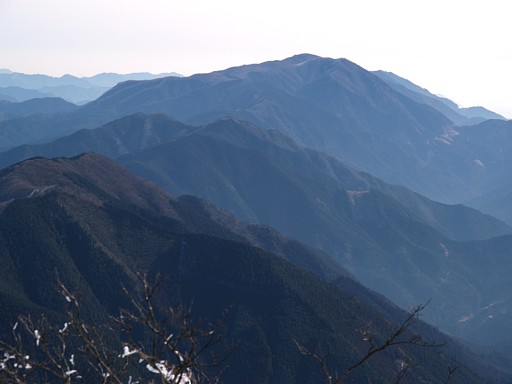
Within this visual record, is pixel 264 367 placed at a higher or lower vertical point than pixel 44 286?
lower

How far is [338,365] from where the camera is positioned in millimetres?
170125

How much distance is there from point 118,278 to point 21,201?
3986 cm

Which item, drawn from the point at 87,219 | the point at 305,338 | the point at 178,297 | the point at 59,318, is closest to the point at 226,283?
the point at 178,297

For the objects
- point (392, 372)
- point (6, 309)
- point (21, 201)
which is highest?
point (21, 201)

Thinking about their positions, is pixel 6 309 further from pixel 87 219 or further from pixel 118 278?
pixel 87 219

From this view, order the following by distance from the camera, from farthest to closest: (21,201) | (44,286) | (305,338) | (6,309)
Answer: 1. (21,201)
2. (305,338)
3. (44,286)
4. (6,309)

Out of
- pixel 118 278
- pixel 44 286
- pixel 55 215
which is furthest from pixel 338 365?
pixel 55 215

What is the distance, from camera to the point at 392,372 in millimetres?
174750

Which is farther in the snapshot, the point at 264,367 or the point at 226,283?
the point at 226,283

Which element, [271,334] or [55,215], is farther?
[55,215]

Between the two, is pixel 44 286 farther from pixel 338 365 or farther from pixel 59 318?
pixel 338 365

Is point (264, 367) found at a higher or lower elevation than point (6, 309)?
lower

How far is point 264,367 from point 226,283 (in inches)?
1279

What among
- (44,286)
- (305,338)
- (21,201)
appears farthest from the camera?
(21,201)
